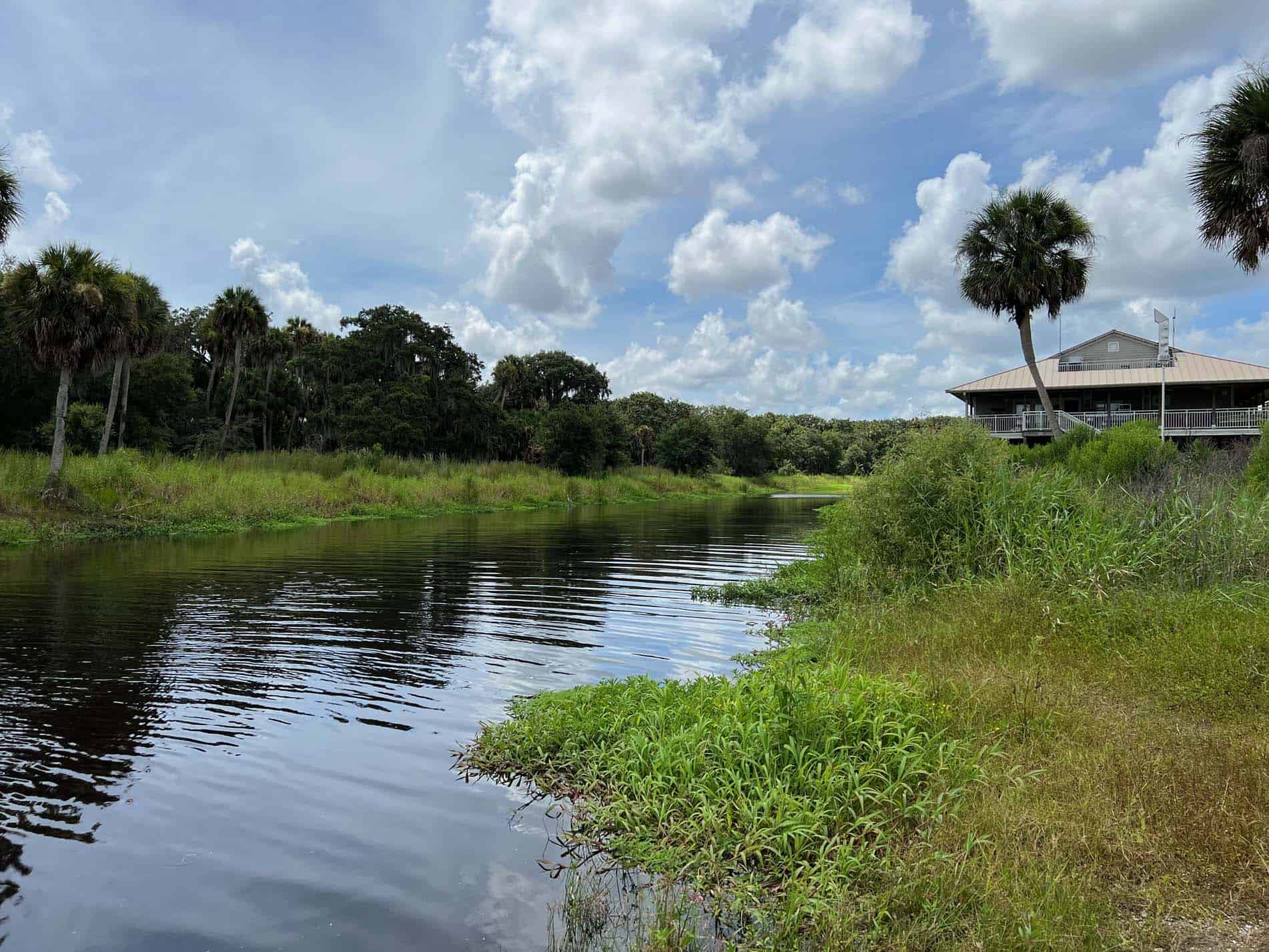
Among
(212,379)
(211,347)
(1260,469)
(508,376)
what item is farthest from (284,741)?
(508,376)

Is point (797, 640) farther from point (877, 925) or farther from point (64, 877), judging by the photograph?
point (64, 877)

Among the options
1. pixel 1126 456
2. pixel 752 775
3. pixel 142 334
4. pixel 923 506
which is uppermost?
pixel 142 334

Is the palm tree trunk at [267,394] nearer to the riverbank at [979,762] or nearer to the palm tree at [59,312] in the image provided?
the palm tree at [59,312]

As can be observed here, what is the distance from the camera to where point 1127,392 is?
4612 cm

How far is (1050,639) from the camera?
8.13m

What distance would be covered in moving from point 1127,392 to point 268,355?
5569 cm

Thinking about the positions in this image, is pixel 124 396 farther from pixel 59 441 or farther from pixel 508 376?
pixel 508 376

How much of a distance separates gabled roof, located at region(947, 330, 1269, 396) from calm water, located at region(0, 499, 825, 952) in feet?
127

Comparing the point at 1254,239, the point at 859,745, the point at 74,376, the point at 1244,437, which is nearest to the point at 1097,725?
the point at 859,745

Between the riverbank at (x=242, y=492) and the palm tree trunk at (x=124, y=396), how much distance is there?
7.26 m

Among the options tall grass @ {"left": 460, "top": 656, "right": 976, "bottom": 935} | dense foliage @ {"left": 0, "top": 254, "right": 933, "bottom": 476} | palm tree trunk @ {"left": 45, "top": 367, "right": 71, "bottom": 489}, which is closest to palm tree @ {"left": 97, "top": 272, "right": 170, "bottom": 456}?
dense foliage @ {"left": 0, "top": 254, "right": 933, "bottom": 476}

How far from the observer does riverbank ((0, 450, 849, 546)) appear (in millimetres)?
23766

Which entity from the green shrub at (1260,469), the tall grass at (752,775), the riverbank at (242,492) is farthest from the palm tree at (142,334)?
the green shrub at (1260,469)

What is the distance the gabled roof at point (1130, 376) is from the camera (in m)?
42.5
